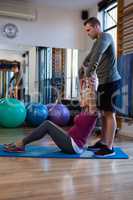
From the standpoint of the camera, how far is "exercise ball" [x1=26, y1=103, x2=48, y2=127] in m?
5.30

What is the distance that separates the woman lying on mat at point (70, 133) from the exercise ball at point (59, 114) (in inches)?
100

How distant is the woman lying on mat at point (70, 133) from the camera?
2748mm

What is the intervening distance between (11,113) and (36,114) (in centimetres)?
49

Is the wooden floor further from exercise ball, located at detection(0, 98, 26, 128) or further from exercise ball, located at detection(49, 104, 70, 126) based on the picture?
exercise ball, located at detection(49, 104, 70, 126)

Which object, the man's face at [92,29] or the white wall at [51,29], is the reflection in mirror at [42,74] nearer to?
the white wall at [51,29]

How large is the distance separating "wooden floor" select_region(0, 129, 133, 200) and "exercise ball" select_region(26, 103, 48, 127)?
263cm

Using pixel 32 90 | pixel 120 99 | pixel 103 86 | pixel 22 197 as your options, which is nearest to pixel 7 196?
pixel 22 197

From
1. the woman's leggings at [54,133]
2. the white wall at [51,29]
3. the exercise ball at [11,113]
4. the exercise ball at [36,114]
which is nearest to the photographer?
the woman's leggings at [54,133]

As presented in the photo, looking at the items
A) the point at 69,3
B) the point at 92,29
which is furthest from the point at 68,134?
the point at 69,3

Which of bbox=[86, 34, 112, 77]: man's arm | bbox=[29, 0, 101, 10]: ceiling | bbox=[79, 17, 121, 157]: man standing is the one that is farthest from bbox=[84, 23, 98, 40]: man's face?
bbox=[29, 0, 101, 10]: ceiling

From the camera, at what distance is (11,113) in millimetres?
5012

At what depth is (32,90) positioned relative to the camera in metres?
6.43

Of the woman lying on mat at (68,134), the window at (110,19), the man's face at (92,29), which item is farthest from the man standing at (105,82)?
the window at (110,19)

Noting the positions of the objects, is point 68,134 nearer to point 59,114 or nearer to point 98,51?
point 98,51
